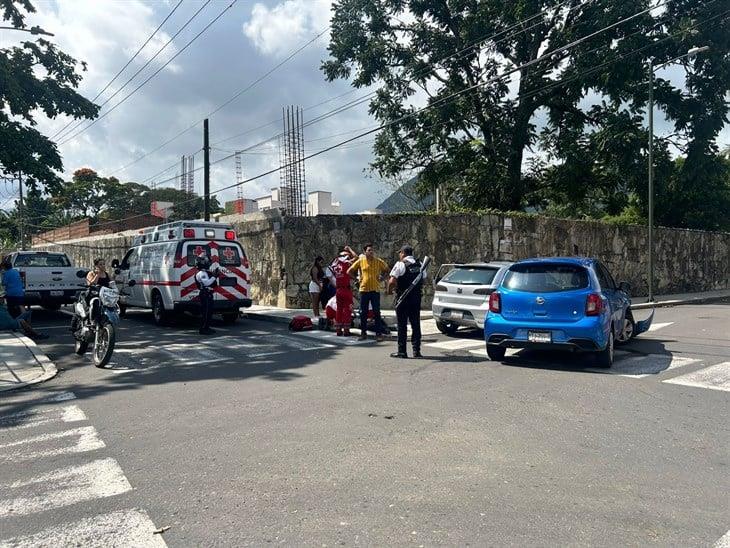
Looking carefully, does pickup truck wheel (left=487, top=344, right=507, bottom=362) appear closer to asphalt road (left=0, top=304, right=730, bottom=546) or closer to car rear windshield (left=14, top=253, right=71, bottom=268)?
asphalt road (left=0, top=304, right=730, bottom=546)

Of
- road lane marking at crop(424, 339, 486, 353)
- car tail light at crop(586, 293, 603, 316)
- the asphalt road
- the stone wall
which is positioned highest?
the stone wall

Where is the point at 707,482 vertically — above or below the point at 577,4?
below

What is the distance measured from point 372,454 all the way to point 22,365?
675cm

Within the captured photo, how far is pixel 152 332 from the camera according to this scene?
43.5ft

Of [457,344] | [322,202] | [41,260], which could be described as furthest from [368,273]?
[322,202]

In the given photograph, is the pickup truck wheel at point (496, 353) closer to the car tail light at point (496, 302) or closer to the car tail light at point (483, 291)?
the car tail light at point (496, 302)

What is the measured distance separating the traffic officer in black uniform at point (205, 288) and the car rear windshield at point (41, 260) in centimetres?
668

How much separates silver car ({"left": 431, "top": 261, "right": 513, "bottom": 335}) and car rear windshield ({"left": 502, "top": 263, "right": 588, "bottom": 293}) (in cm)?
257

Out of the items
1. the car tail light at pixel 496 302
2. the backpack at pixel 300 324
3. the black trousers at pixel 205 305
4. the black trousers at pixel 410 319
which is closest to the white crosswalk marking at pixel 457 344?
the black trousers at pixel 410 319

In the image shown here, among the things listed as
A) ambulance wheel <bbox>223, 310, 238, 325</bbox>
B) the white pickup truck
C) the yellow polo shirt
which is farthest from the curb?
the white pickup truck

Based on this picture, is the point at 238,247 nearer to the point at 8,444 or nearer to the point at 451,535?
the point at 8,444

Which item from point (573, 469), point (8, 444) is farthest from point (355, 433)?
point (8, 444)

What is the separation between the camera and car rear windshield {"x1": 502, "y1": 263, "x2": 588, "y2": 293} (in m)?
8.39

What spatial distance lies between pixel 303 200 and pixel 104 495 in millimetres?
27980
